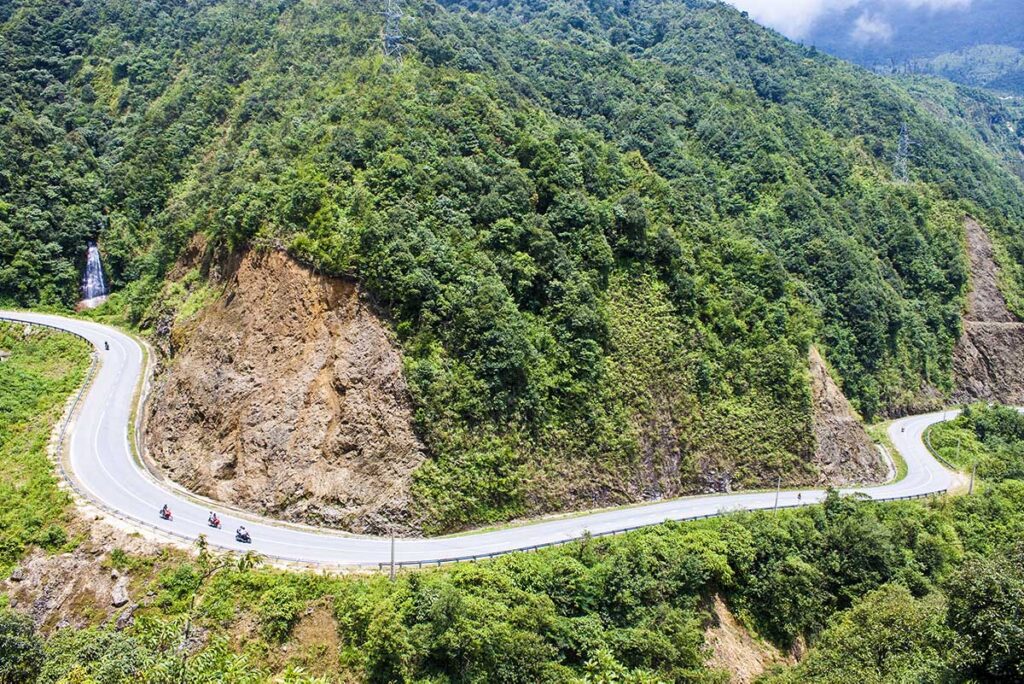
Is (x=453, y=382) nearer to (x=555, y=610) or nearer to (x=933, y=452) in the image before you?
(x=555, y=610)

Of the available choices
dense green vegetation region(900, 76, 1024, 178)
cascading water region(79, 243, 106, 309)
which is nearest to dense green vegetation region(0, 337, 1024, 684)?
cascading water region(79, 243, 106, 309)

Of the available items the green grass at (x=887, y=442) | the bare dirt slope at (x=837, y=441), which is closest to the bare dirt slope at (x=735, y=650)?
the bare dirt slope at (x=837, y=441)

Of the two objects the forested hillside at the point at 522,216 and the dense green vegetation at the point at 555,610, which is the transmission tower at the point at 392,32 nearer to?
the forested hillside at the point at 522,216

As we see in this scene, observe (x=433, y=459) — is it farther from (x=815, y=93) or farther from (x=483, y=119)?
(x=815, y=93)

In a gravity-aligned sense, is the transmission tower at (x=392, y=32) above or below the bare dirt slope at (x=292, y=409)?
above

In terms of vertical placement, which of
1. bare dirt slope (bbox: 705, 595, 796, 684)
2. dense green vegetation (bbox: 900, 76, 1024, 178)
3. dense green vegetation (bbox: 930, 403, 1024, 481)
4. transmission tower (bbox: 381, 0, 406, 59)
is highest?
dense green vegetation (bbox: 900, 76, 1024, 178)

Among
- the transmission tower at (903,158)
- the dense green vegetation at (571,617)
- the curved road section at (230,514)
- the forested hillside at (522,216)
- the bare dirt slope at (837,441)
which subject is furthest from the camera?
the transmission tower at (903,158)

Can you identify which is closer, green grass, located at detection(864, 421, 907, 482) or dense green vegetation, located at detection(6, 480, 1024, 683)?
dense green vegetation, located at detection(6, 480, 1024, 683)

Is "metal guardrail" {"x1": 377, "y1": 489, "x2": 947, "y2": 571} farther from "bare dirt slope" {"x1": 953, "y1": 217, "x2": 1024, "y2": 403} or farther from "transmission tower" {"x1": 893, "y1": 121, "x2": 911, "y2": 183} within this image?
"transmission tower" {"x1": 893, "y1": 121, "x2": 911, "y2": 183}
